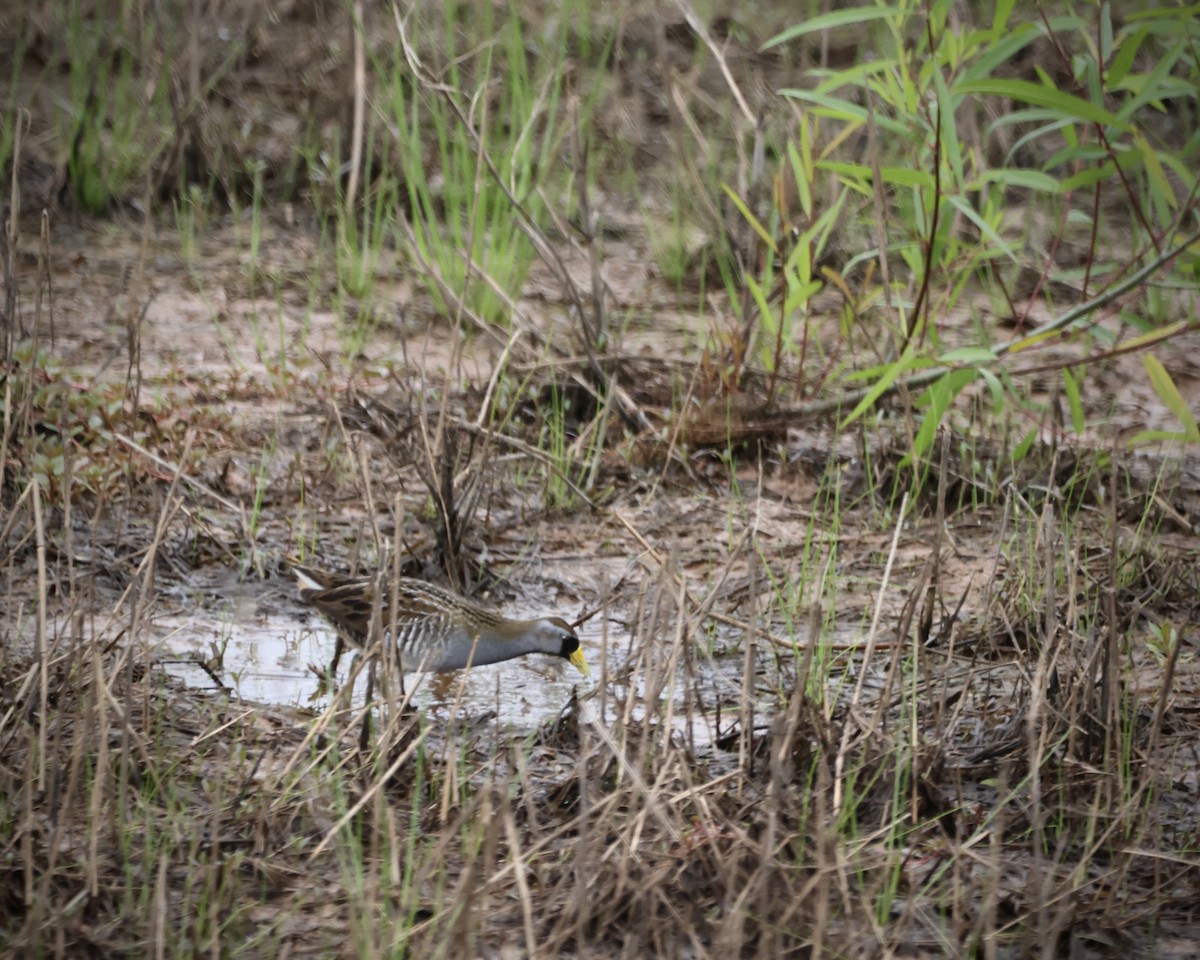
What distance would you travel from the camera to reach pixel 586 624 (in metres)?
4.88

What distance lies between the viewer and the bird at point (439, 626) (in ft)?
14.4

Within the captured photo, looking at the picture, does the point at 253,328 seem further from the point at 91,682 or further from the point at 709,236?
the point at 91,682

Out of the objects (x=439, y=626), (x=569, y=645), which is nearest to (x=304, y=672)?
(x=439, y=626)

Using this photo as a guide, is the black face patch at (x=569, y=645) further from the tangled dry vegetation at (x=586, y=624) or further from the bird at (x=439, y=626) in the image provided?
the tangled dry vegetation at (x=586, y=624)

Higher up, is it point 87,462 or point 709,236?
point 709,236

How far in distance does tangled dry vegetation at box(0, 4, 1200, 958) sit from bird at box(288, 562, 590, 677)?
15cm

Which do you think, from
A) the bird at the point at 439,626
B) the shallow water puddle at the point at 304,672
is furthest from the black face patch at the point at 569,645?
the shallow water puddle at the point at 304,672

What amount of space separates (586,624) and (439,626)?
1.83ft

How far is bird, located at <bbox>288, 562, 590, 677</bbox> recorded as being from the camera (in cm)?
438

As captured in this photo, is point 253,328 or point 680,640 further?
point 253,328

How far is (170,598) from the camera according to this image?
190 inches

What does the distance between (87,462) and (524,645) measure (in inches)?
75.2

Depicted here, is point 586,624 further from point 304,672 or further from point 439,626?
point 304,672

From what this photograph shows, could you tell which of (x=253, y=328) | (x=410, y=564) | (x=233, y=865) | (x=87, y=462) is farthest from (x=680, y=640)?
(x=253, y=328)
